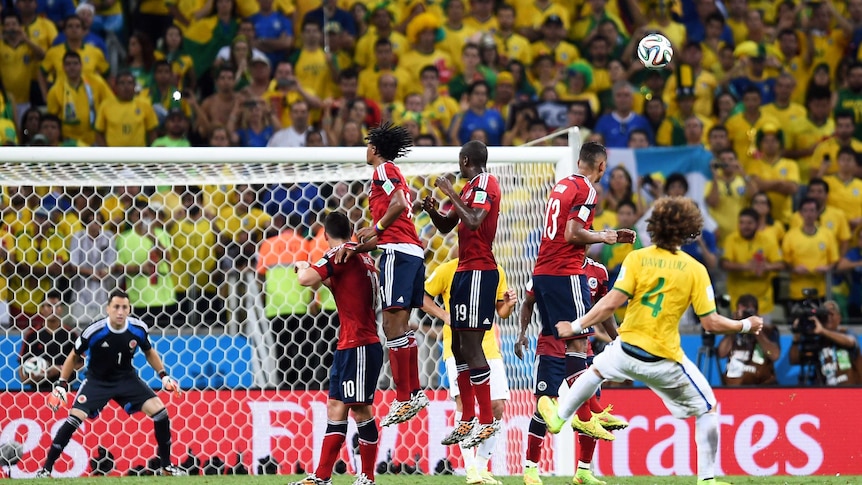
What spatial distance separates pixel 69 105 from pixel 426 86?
13.0ft

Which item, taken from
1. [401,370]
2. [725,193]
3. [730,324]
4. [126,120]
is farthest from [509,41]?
[730,324]

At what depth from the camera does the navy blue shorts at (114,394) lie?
9.85 metres

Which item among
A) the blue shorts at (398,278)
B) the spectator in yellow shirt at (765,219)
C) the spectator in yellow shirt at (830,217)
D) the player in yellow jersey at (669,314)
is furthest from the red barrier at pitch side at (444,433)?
the spectator in yellow shirt at (830,217)

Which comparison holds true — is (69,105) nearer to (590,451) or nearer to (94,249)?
(94,249)

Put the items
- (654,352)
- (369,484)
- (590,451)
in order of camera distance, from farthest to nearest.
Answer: (590,451)
(369,484)
(654,352)

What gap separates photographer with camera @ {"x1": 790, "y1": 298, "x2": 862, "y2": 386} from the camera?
38.5 ft

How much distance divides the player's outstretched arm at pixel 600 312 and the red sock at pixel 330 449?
5.31ft

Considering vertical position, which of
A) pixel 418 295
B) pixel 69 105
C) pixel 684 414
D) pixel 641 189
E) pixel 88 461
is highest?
pixel 69 105

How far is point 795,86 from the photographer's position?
1535 cm

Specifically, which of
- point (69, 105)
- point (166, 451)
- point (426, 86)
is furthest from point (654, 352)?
point (69, 105)

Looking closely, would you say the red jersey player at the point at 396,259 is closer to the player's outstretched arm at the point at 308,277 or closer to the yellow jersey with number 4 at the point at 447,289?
the player's outstretched arm at the point at 308,277

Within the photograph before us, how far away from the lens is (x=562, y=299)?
795cm

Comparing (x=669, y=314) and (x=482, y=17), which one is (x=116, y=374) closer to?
(x=669, y=314)

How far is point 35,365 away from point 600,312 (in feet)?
17.8
